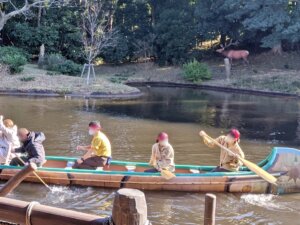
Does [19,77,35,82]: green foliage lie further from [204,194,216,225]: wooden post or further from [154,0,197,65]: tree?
[204,194,216,225]: wooden post

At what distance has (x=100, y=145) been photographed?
10.1 m

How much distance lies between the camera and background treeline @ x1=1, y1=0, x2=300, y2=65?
107 ft

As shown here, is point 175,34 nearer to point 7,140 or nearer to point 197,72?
point 197,72

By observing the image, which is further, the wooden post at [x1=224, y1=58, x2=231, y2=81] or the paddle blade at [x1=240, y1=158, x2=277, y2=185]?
the wooden post at [x1=224, y1=58, x2=231, y2=81]

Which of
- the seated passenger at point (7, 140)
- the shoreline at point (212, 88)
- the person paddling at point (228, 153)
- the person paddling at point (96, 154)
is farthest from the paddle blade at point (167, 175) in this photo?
the shoreline at point (212, 88)

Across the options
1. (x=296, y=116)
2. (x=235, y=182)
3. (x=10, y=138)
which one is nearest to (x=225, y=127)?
(x=296, y=116)

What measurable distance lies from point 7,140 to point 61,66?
19673mm

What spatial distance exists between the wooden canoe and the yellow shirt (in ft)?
1.80

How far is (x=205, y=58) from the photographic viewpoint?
35.8 metres

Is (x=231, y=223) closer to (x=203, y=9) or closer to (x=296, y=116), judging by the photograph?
(x=296, y=116)

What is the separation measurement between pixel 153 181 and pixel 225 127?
7.75 metres

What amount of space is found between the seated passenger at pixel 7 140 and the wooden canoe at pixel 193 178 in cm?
39

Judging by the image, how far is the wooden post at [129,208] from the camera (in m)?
3.29

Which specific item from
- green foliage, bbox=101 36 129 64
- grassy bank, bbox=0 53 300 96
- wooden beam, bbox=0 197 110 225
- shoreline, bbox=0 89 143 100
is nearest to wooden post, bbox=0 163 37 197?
wooden beam, bbox=0 197 110 225
